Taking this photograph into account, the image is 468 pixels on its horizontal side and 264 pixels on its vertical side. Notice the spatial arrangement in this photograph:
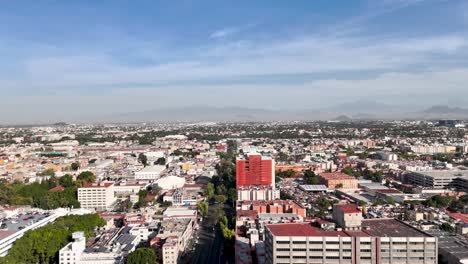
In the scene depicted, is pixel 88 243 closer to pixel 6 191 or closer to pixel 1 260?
pixel 1 260

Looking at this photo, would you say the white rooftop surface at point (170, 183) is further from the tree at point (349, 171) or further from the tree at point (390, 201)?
the tree at point (390, 201)

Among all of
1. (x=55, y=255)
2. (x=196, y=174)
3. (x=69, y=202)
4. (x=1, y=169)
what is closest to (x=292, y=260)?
(x=55, y=255)

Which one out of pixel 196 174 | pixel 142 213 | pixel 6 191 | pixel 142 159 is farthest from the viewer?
pixel 142 159

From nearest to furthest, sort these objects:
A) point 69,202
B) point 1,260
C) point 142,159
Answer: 1. point 1,260
2. point 69,202
3. point 142,159

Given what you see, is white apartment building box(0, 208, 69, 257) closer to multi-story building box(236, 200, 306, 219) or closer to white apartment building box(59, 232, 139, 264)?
white apartment building box(59, 232, 139, 264)

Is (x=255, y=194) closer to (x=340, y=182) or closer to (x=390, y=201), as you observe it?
(x=390, y=201)

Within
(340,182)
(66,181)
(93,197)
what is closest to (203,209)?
(93,197)
